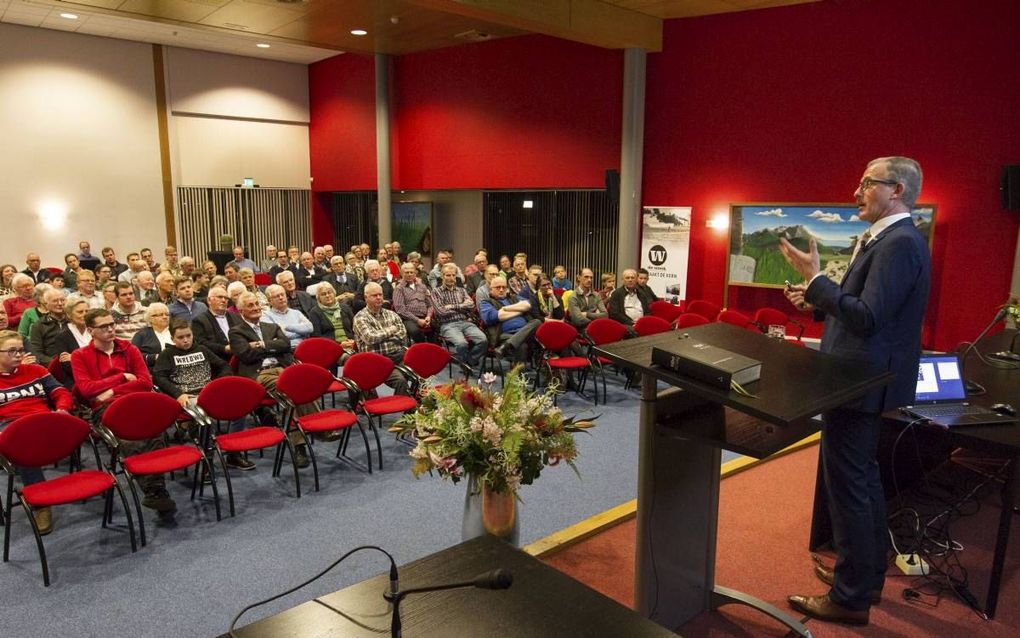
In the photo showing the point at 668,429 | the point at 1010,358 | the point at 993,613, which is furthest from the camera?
the point at 1010,358

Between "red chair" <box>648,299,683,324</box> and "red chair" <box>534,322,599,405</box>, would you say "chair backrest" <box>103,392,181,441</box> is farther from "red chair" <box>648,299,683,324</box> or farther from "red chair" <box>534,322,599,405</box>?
"red chair" <box>648,299,683,324</box>

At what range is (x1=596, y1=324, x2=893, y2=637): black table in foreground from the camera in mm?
1988

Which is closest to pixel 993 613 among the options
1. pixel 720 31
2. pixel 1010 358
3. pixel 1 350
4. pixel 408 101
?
pixel 1010 358

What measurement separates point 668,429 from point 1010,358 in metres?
4.20

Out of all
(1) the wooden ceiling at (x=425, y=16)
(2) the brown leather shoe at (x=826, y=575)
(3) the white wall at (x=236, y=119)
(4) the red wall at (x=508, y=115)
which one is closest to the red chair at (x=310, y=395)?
(2) the brown leather shoe at (x=826, y=575)

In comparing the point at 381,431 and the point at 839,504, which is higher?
the point at 839,504

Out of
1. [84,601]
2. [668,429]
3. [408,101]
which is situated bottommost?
[84,601]

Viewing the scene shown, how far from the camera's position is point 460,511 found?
458 centimetres

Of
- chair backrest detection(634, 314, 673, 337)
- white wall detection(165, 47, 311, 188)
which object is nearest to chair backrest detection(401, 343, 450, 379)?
chair backrest detection(634, 314, 673, 337)

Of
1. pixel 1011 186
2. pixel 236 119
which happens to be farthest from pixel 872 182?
pixel 236 119

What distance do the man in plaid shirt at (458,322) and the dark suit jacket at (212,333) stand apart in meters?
2.47

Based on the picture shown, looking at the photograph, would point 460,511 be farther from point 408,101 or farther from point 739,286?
point 408,101

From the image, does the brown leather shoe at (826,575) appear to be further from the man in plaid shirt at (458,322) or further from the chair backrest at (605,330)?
the man in plaid shirt at (458,322)

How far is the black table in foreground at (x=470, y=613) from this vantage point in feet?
5.04
